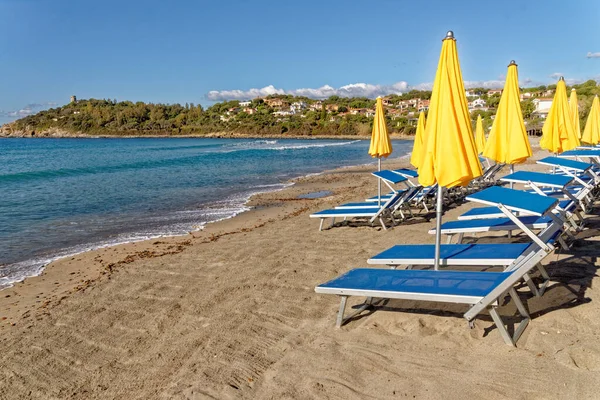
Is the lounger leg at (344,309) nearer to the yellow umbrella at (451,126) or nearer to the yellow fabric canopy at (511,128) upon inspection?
the yellow umbrella at (451,126)

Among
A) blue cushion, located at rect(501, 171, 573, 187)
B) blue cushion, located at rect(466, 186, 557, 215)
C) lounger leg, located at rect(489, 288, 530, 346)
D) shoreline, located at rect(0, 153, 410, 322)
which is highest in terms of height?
blue cushion, located at rect(466, 186, 557, 215)

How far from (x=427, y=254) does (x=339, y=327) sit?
1319mm

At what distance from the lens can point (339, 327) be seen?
14.0 ft

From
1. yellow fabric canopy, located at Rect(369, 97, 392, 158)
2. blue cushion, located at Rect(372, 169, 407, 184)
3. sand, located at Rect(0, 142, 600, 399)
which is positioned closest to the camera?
sand, located at Rect(0, 142, 600, 399)

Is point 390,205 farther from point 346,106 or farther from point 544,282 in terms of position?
point 346,106

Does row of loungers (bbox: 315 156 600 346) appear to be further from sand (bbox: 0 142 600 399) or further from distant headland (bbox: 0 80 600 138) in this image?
distant headland (bbox: 0 80 600 138)

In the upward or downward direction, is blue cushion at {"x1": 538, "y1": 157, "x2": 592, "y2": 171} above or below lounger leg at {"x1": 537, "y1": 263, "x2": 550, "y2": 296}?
above

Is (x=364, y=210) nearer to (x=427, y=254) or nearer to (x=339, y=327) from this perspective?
(x=427, y=254)

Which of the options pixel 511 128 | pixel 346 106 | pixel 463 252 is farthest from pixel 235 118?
pixel 463 252

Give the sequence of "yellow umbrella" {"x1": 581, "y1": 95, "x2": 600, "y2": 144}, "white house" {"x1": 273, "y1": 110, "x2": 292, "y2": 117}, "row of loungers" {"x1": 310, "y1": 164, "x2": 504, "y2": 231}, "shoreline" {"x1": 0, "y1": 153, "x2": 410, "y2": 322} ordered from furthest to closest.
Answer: "white house" {"x1": 273, "y1": 110, "x2": 292, "y2": 117} → "yellow umbrella" {"x1": 581, "y1": 95, "x2": 600, "y2": 144} → "row of loungers" {"x1": 310, "y1": 164, "x2": 504, "y2": 231} → "shoreline" {"x1": 0, "y1": 153, "x2": 410, "y2": 322}

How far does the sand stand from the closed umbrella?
1.43 metres

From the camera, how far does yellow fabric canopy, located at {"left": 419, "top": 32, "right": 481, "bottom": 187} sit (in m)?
4.19

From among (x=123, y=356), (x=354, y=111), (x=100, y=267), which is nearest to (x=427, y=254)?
(x=123, y=356)

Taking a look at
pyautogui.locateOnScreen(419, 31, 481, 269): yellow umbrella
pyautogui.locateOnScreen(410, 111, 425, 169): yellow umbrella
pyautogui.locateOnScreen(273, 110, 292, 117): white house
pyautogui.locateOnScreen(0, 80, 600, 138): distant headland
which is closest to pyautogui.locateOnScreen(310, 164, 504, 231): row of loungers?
pyautogui.locateOnScreen(410, 111, 425, 169): yellow umbrella
